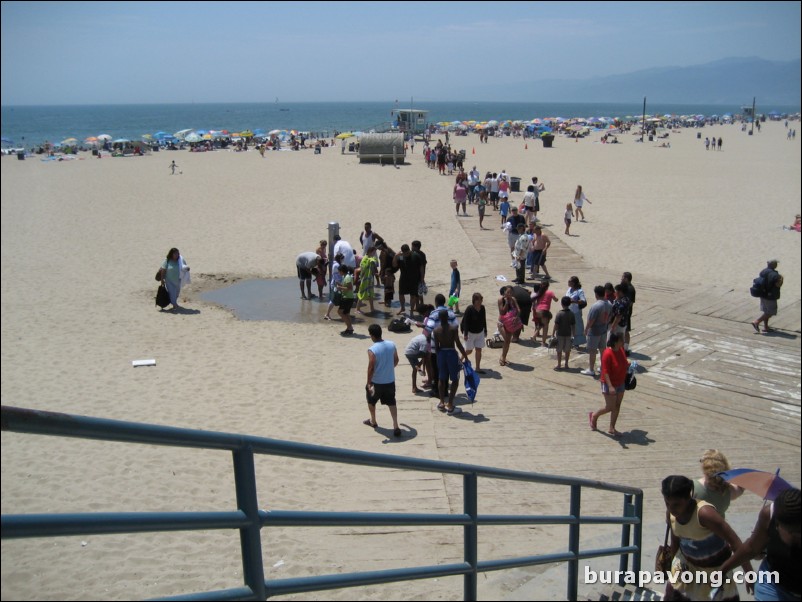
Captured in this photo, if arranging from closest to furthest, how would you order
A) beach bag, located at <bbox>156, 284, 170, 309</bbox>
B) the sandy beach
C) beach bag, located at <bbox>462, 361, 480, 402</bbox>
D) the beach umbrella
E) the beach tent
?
the beach umbrella < the sandy beach < beach bag, located at <bbox>462, 361, 480, 402</bbox> < beach bag, located at <bbox>156, 284, 170, 309</bbox> < the beach tent

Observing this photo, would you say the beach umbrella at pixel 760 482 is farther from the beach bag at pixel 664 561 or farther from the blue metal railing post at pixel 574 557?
the blue metal railing post at pixel 574 557

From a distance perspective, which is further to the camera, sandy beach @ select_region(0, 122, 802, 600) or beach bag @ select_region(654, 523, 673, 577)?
sandy beach @ select_region(0, 122, 802, 600)

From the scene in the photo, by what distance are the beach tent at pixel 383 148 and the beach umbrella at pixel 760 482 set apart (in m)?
37.7

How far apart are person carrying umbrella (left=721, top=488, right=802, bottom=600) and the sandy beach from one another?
2.14 meters

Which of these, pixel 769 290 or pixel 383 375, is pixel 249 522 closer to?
pixel 383 375

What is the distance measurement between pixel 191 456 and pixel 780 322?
409 inches

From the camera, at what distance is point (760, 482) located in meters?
3.93

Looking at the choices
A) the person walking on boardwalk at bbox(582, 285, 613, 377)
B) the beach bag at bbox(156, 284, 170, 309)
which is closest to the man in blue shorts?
the person walking on boardwalk at bbox(582, 285, 613, 377)

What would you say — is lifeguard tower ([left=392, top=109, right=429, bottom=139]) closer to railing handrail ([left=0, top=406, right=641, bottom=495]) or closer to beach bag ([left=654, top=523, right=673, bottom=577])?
beach bag ([left=654, top=523, right=673, bottom=577])

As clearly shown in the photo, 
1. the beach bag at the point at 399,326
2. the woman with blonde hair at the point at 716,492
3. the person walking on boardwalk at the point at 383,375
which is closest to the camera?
the woman with blonde hair at the point at 716,492

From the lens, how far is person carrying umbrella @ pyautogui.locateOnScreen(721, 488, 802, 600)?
3160 mm

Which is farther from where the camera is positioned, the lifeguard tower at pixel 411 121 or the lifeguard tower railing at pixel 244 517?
the lifeguard tower at pixel 411 121

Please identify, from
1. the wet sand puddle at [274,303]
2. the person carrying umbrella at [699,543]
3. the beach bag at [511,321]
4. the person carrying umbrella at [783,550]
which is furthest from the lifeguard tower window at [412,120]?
the person carrying umbrella at [783,550]

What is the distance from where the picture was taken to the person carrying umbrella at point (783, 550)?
316 cm
